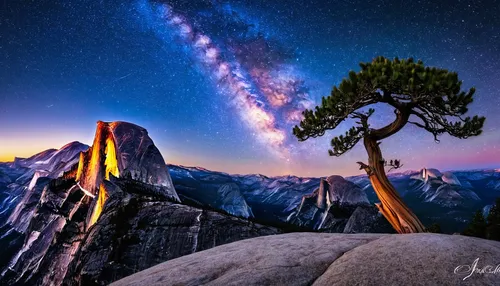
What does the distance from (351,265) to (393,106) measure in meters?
8.90

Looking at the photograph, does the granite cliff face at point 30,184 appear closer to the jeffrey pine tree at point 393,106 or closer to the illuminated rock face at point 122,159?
the illuminated rock face at point 122,159

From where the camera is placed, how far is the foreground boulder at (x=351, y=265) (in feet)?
18.5

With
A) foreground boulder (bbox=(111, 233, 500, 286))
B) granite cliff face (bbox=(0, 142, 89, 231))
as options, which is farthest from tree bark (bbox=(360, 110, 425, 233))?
granite cliff face (bbox=(0, 142, 89, 231))

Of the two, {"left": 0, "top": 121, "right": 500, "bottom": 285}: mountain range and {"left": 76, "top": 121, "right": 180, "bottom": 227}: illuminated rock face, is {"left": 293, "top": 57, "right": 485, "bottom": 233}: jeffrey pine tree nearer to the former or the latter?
{"left": 0, "top": 121, "right": 500, "bottom": 285}: mountain range

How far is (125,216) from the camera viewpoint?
41.4 metres

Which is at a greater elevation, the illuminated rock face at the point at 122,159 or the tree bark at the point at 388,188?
the illuminated rock face at the point at 122,159

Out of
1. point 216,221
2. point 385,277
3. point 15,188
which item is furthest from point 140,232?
point 15,188

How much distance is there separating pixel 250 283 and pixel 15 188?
244m

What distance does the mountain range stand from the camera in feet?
122

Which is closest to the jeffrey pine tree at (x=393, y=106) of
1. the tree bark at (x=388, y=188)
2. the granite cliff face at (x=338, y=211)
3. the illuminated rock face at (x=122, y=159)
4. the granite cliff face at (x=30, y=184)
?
the tree bark at (x=388, y=188)

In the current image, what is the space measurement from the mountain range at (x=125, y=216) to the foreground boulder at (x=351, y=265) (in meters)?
3.17

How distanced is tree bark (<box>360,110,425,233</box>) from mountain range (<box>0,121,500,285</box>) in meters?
2.41

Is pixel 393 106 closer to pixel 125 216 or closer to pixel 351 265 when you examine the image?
pixel 351 265

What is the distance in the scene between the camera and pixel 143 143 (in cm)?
8112
